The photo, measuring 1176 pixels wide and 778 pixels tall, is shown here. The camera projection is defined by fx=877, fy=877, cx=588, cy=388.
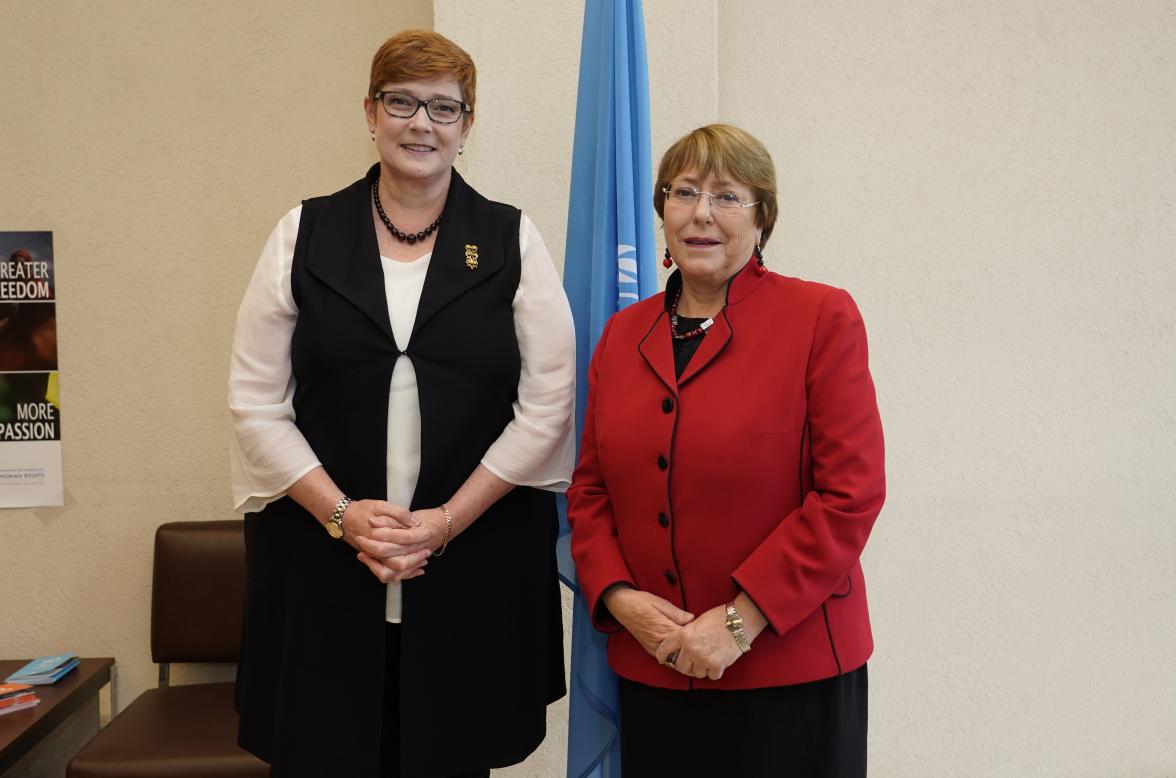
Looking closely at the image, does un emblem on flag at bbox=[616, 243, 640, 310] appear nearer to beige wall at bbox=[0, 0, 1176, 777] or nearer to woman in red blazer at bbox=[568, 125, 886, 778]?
woman in red blazer at bbox=[568, 125, 886, 778]

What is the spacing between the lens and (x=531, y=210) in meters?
2.45

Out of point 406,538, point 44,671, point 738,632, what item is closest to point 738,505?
point 738,632

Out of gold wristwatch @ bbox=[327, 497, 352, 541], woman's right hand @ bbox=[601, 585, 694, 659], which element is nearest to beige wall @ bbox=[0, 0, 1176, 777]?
gold wristwatch @ bbox=[327, 497, 352, 541]

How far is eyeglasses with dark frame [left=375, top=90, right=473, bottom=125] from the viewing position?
5.38ft

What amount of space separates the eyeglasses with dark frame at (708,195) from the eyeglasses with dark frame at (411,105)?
456 mm

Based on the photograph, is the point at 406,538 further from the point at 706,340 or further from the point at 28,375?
the point at 28,375

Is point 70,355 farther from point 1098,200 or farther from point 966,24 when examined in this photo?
point 1098,200

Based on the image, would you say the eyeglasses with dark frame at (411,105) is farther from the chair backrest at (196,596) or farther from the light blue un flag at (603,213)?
the chair backrest at (196,596)

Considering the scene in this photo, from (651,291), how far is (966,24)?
1.61 metres

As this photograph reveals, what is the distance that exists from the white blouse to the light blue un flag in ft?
0.96

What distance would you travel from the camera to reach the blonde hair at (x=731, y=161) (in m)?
1.53

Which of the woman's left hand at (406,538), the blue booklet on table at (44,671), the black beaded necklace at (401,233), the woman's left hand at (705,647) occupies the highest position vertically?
the black beaded necklace at (401,233)

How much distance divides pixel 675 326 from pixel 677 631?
1.81 ft

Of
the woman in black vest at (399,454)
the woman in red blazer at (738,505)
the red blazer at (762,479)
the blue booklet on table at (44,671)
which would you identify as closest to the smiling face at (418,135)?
the woman in black vest at (399,454)
